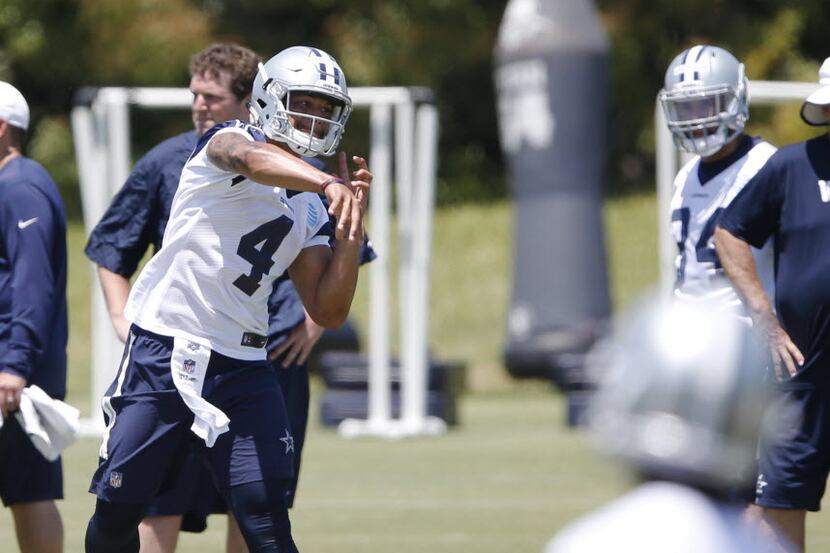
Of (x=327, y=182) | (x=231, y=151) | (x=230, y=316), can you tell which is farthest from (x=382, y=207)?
(x=327, y=182)

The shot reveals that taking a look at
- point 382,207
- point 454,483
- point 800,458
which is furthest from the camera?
point 382,207

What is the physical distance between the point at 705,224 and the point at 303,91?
2.28m

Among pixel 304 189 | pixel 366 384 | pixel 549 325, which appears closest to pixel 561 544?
pixel 304 189

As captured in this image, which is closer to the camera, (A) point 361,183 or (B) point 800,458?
(A) point 361,183

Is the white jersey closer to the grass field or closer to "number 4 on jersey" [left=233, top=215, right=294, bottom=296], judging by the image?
the grass field

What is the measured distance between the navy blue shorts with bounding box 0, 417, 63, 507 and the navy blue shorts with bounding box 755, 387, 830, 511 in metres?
2.52

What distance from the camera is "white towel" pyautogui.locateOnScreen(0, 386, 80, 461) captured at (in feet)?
18.9

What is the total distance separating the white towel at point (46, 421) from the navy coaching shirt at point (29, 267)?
0.32 ft

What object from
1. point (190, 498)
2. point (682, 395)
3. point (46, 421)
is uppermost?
point (682, 395)

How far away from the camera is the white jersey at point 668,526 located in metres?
2.25

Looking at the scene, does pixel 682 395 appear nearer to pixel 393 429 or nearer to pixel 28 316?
pixel 28 316

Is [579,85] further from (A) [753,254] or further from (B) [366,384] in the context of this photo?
(A) [753,254]

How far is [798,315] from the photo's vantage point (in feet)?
19.0

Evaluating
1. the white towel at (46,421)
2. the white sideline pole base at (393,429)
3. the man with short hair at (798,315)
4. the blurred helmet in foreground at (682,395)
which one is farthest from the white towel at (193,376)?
the white sideline pole base at (393,429)
